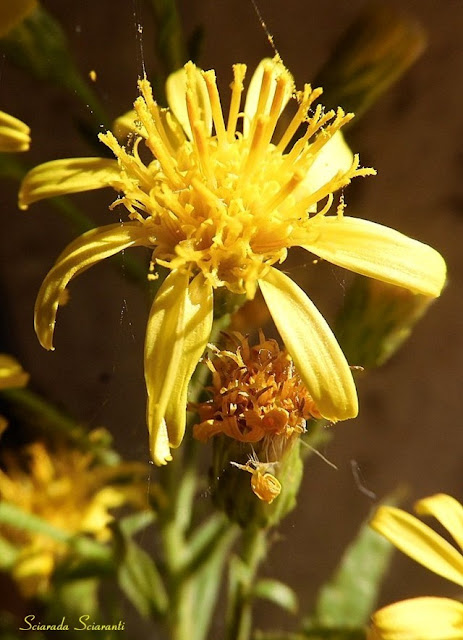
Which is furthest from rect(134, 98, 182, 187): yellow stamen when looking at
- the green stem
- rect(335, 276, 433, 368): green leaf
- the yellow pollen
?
the green stem

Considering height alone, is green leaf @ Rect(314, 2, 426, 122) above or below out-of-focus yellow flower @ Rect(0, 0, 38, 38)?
below

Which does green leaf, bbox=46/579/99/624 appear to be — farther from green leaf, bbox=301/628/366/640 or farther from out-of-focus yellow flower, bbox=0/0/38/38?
out-of-focus yellow flower, bbox=0/0/38/38

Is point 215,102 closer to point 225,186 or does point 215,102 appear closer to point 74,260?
point 225,186

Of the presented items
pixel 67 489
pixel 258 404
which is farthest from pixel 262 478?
pixel 67 489

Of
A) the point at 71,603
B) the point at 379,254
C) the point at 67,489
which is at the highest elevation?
the point at 379,254

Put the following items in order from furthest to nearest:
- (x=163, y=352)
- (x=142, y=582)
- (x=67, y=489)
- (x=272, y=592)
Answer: (x=67, y=489) → (x=142, y=582) → (x=272, y=592) → (x=163, y=352)
